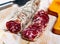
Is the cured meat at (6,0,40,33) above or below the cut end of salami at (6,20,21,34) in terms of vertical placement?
above

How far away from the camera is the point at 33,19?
0.78 m

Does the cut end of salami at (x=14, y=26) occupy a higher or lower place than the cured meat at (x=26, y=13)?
lower

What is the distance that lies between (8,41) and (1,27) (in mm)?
81

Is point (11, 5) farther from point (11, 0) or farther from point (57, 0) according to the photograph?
point (57, 0)

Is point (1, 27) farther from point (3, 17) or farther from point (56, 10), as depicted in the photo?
point (56, 10)

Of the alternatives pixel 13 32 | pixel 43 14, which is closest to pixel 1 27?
pixel 13 32

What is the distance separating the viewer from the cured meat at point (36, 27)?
0.69 meters

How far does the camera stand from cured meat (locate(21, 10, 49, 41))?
0.69 m

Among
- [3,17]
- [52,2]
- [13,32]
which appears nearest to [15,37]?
[13,32]

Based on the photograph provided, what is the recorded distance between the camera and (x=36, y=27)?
0.72 metres

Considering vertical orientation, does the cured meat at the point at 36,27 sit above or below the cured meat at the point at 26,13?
below

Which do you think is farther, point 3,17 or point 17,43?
point 3,17

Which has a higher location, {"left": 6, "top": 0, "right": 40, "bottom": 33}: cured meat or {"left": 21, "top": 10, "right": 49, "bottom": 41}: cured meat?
{"left": 6, "top": 0, "right": 40, "bottom": 33}: cured meat

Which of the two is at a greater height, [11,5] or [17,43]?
[11,5]
